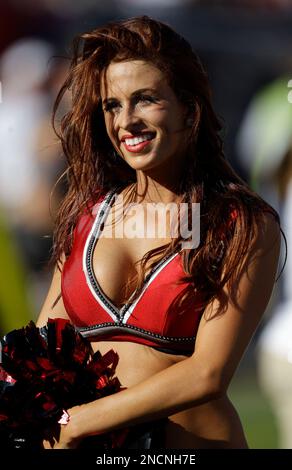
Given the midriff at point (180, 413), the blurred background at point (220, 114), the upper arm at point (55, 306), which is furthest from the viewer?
the blurred background at point (220, 114)

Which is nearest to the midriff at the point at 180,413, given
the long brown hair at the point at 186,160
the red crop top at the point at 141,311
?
the red crop top at the point at 141,311

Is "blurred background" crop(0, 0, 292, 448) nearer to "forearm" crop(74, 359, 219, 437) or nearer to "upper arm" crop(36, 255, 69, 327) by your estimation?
"upper arm" crop(36, 255, 69, 327)

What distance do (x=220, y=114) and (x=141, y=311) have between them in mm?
2418

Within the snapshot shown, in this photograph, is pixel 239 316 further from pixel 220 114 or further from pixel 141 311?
pixel 220 114

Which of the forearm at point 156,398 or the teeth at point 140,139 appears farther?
the teeth at point 140,139

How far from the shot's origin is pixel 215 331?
1778 millimetres

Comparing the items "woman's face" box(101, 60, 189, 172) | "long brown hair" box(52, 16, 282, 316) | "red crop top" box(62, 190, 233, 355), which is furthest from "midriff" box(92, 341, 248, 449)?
"woman's face" box(101, 60, 189, 172)

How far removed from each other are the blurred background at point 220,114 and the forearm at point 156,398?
2.02 meters

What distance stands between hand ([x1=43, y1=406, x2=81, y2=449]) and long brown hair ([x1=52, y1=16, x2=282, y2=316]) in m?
0.29

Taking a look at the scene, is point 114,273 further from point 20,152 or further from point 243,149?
point 243,149

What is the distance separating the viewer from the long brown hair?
1.82 metres

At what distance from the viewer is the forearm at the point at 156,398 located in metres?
1.75

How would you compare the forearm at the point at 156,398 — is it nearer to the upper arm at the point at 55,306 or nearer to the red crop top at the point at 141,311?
the red crop top at the point at 141,311

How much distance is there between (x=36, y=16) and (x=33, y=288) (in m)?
1.16
